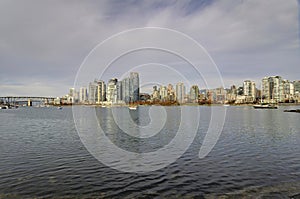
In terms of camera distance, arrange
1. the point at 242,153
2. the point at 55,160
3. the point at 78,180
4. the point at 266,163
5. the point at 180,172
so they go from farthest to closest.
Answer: the point at 242,153 → the point at 55,160 → the point at 266,163 → the point at 180,172 → the point at 78,180

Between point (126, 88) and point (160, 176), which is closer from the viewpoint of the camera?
point (160, 176)

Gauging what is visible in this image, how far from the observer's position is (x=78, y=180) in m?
21.3

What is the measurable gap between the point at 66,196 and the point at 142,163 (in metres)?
11.4

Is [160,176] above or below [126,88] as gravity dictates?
below

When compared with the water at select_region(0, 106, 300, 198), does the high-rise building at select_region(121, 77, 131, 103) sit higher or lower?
higher

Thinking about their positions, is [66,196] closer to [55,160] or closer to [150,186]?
[150,186]

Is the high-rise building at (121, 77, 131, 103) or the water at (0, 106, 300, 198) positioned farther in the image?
the high-rise building at (121, 77, 131, 103)

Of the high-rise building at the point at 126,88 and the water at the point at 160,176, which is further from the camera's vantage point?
the high-rise building at the point at 126,88

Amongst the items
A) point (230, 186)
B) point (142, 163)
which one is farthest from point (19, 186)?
point (230, 186)

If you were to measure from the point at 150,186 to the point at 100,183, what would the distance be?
178 inches

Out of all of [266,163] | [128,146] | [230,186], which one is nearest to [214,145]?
[266,163]

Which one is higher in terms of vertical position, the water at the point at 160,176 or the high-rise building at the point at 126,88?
the high-rise building at the point at 126,88

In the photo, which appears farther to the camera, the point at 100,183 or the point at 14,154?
the point at 14,154

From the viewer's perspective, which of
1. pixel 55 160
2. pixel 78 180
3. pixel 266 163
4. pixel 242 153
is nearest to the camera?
pixel 78 180
